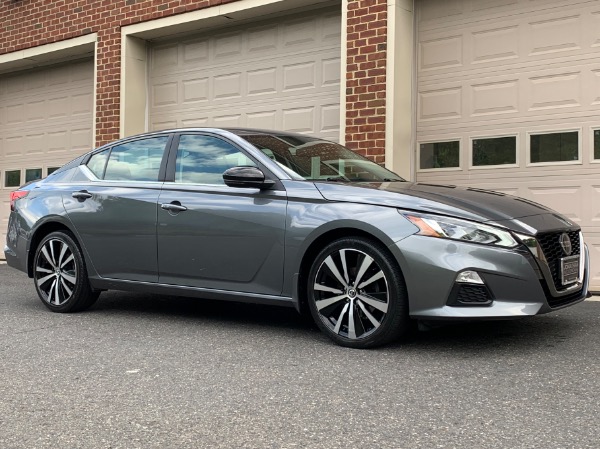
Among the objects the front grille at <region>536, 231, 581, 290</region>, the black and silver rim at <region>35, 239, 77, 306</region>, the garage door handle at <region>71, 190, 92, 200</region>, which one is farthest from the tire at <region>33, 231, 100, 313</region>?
the front grille at <region>536, 231, 581, 290</region>

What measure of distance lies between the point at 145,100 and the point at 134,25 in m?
1.14

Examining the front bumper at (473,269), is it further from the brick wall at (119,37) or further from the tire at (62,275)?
the brick wall at (119,37)

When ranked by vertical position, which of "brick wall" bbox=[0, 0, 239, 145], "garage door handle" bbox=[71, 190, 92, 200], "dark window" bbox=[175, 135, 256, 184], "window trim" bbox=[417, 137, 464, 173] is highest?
"brick wall" bbox=[0, 0, 239, 145]

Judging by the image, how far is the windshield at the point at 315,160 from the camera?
16.9 ft

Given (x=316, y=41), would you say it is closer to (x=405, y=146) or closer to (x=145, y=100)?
(x=405, y=146)

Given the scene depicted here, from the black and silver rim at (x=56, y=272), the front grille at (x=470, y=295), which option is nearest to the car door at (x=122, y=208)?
the black and silver rim at (x=56, y=272)

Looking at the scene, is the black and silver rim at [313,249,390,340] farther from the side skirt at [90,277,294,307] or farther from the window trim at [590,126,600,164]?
the window trim at [590,126,600,164]

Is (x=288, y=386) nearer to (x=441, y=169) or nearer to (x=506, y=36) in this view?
(x=441, y=169)

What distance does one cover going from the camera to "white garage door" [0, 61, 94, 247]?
1258 centimetres

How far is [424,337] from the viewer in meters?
4.93

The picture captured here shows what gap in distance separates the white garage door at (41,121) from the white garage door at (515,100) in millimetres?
6365

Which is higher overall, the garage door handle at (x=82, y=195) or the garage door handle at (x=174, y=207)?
the garage door handle at (x=82, y=195)

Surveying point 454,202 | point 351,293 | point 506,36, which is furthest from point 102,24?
point 454,202

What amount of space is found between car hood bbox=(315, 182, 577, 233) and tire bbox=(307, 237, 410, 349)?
0.29 meters
